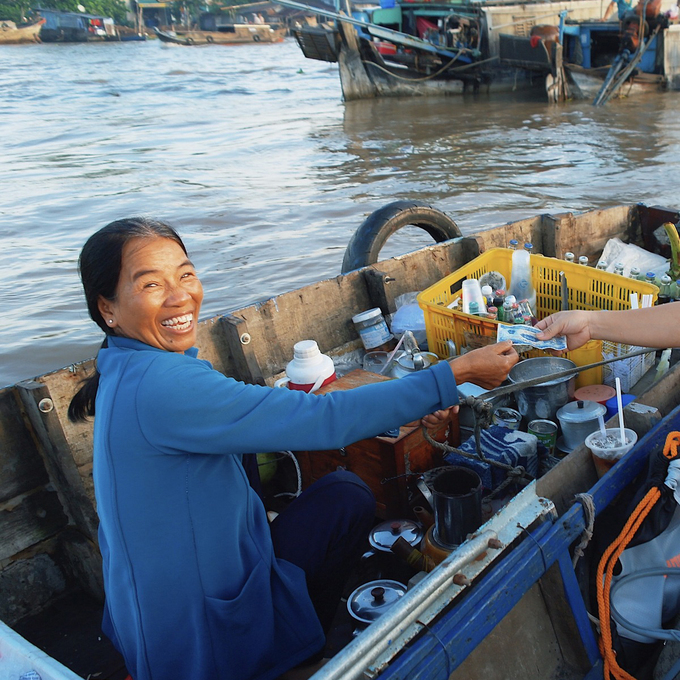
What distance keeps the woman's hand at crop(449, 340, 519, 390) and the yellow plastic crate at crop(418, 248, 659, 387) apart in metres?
0.99

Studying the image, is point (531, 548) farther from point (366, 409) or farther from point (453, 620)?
point (366, 409)

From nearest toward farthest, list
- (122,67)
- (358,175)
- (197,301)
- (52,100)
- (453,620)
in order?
(453,620) < (197,301) < (358,175) < (52,100) < (122,67)

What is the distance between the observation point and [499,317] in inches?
134

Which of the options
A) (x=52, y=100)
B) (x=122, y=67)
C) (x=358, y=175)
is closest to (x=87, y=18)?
(x=122, y=67)

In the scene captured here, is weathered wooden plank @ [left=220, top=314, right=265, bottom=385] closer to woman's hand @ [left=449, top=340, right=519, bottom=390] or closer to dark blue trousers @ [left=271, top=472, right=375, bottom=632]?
dark blue trousers @ [left=271, top=472, right=375, bottom=632]

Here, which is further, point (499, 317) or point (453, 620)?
point (499, 317)

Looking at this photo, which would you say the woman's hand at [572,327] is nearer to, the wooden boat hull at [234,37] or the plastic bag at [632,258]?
the plastic bag at [632,258]

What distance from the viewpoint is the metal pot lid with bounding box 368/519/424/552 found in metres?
2.74

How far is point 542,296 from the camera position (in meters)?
3.87

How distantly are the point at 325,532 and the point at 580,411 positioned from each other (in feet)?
4.55

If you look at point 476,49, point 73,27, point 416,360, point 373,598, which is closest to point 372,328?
point 416,360

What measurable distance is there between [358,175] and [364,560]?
1069 centimetres

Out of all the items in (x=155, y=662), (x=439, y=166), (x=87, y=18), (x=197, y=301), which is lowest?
(x=439, y=166)

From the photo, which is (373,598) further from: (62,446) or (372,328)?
(372,328)
